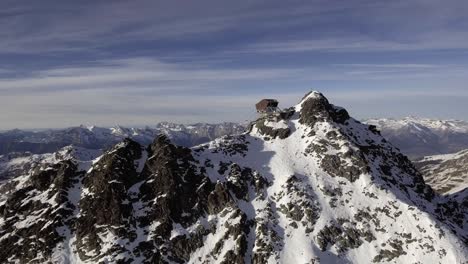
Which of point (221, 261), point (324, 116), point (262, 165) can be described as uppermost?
point (324, 116)

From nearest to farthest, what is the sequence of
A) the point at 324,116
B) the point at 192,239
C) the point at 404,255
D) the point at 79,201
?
1. the point at 404,255
2. the point at 192,239
3. the point at 79,201
4. the point at 324,116

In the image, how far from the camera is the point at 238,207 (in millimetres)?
138375

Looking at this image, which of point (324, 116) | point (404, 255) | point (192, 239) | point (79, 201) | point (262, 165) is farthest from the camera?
point (324, 116)

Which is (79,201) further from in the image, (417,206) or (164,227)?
(417,206)

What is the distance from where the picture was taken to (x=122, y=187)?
142625mm

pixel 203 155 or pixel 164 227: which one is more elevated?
pixel 203 155

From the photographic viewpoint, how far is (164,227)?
13300cm

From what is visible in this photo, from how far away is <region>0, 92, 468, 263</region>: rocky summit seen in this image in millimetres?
125000

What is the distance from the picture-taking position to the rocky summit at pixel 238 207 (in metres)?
125

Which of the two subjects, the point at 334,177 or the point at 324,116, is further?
the point at 324,116

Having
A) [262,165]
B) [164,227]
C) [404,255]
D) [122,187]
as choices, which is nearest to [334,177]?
[262,165]

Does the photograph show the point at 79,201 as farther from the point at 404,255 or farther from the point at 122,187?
the point at 404,255

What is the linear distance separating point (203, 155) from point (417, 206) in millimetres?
72369

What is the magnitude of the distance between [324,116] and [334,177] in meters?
30.7
